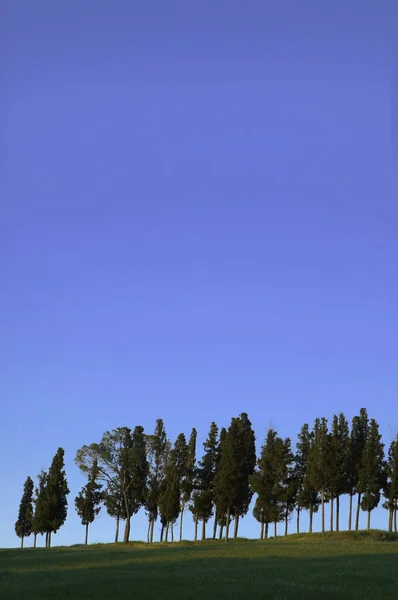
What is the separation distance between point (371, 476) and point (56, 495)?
42.4 m

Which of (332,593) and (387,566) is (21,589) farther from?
(387,566)

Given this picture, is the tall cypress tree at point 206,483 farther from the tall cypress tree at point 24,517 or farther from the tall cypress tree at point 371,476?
the tall cypress tree at point 24,517

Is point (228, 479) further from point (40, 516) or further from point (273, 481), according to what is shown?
point (40, 516)

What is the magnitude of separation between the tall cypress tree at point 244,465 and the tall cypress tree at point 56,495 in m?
25.2

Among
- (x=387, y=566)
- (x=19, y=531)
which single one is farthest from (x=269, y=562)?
(x=19, y=531)

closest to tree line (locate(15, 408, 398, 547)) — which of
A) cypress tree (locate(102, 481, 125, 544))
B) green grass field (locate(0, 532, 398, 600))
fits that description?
cypress tree (locate(102, 481, 125, 544))

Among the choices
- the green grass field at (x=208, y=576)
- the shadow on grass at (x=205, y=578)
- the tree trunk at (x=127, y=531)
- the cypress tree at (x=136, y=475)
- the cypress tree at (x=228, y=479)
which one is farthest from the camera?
the cypress tree at (x=136, y=475)

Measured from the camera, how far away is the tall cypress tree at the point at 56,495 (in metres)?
96.6

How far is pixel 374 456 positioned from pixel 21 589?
212 ft

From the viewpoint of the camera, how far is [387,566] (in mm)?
42344

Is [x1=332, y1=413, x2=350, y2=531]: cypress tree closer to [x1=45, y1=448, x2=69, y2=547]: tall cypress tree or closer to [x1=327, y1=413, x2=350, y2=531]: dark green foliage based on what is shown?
[x1=327, y1=413, x2=350, y2=531]: dark green foliage

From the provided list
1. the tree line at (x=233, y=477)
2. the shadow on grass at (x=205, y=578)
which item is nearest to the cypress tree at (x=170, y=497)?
the tree line at (x=233, y=477)

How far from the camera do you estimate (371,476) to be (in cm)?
8975

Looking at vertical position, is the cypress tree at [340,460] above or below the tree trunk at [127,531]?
above
